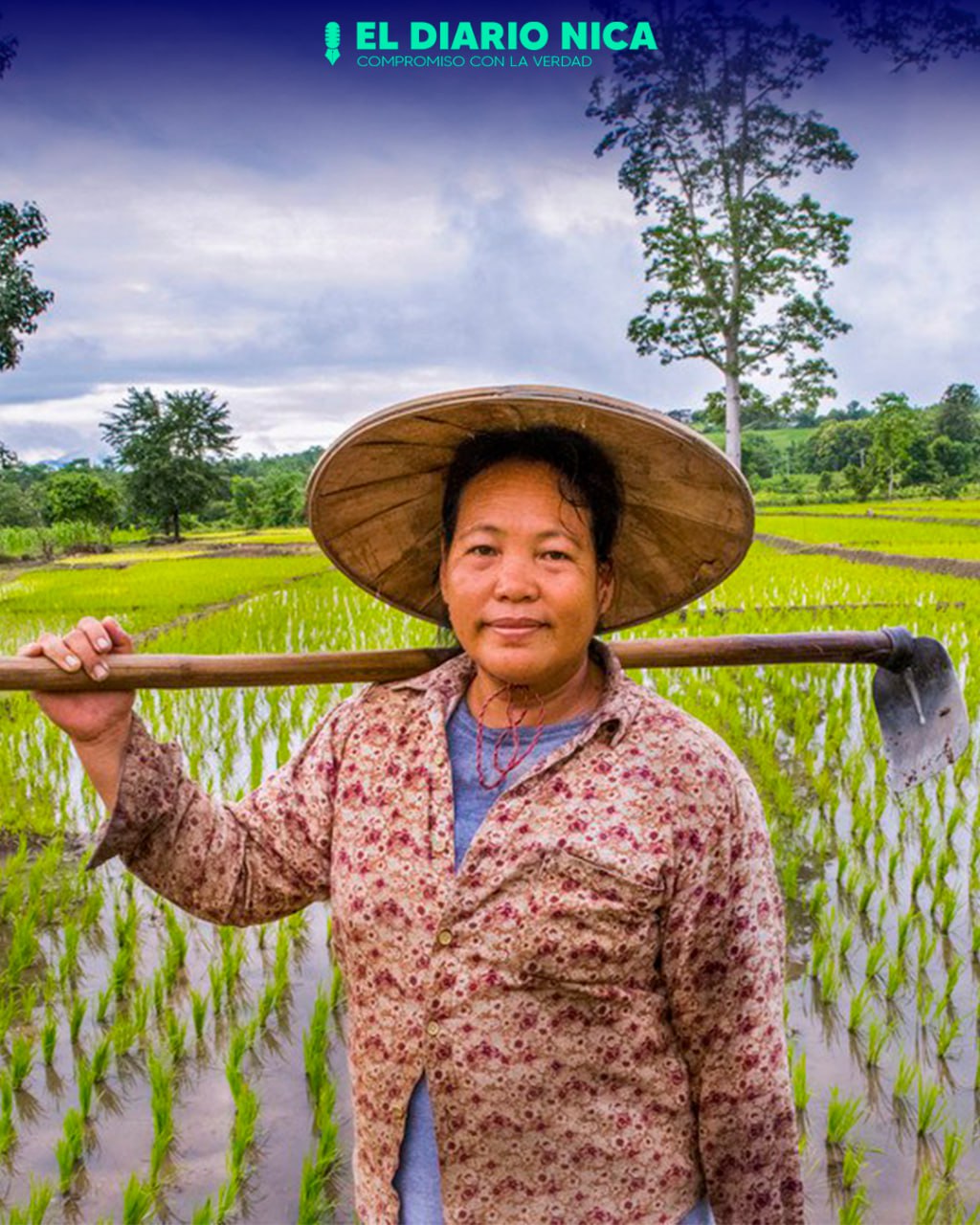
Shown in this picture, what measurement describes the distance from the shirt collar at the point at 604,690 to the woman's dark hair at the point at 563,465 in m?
0.12

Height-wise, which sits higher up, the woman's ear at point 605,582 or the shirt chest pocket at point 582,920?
the woman's ear at point 605,582

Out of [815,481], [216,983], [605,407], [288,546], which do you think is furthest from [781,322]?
[815,481]

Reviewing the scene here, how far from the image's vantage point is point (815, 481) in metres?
54.4

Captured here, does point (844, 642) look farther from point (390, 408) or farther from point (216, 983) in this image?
point (216, 983)

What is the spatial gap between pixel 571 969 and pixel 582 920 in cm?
5

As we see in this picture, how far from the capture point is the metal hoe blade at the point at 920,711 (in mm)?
1664

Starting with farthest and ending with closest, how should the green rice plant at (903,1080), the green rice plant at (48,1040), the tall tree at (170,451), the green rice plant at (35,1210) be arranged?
1. the tall tree at (170,451)
2. the green rice plant at (48,1040)
3. the green rice plant at (903,1080)
4. the green rice plant at (35,1210)

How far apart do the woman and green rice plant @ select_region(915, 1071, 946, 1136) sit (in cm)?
142

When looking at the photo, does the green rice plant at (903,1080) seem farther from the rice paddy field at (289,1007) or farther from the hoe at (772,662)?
the hoe at (772,662)

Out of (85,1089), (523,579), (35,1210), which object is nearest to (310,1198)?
(35,1210)

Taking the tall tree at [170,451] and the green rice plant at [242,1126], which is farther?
the tall tree at [170,451]

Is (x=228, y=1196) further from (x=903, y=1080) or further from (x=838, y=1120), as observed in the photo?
(x=903, y=1080)

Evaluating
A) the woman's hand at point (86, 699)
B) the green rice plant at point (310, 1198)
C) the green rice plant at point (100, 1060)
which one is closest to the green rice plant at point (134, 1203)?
the green rice plant at point (310, 1198)

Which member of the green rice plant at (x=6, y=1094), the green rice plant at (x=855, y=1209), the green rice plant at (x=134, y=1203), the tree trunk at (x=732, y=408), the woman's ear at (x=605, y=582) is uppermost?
the tree trunk at (x=732, y=408)
